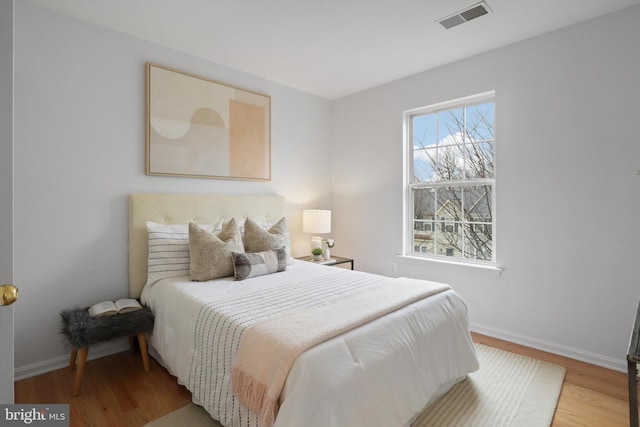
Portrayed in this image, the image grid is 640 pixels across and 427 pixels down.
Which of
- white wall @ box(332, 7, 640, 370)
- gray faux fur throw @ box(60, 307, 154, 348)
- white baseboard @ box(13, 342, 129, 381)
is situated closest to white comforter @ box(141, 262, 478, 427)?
gray faux fur throw @ box(60, 307, 154, 348)

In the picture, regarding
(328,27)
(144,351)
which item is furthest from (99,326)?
(328,27)

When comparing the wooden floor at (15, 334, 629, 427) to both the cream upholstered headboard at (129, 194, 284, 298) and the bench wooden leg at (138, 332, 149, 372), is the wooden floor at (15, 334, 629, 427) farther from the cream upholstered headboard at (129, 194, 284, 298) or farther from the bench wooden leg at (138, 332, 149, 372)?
the cream upholstered headboard at (129, 194, 284, 298)

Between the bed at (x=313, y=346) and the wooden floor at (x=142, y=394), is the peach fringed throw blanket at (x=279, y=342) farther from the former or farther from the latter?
the wooden floor at (x=142, y=394)

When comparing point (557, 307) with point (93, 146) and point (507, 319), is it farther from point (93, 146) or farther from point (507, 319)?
point (93, 146)

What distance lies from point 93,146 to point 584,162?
3798 millimetres

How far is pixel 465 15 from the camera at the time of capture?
2.37 metres

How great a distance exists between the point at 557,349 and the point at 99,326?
3417 millimetres

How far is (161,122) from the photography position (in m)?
2.80

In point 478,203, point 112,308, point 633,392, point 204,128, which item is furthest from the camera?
point 478,203

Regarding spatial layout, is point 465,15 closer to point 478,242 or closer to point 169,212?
point 478,242

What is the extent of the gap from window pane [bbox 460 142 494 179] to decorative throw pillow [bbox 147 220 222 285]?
2739 millimetres

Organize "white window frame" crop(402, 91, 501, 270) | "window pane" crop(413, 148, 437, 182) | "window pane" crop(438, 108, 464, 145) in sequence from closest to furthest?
"white window frame" crop(402, 91, 501, 270)
"window pane" crop(438, 108, 464, 145)
"window pane" crop(413, 148, 437, 182)

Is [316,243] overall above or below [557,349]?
above

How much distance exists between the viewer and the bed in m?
1.28
